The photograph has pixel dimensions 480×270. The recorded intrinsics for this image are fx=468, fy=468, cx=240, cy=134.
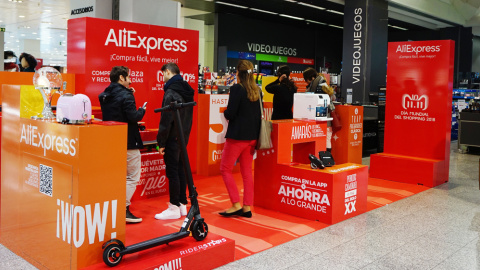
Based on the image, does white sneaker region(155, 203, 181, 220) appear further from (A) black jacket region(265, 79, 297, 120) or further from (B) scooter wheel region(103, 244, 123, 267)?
(A) black jacket region(265, 79, 297, 120)

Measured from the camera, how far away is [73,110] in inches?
118

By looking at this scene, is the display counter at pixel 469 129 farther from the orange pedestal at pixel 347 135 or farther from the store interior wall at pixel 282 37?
the store interior wall at pixel 282 37

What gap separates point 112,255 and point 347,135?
5.09 m

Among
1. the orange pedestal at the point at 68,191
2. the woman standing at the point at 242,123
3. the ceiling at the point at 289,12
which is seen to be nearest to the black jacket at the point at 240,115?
the woman standing at the point at 242,123

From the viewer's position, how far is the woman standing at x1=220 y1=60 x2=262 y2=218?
4.48 meters

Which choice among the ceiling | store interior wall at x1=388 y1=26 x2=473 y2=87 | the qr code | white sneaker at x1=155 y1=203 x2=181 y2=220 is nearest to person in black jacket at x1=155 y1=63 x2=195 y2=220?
white sneaker at x1=155 y1=203 x2=181 y2=220

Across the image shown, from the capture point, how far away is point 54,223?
3113 mm

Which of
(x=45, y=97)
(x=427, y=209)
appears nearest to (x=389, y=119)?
(x=427, y=209)

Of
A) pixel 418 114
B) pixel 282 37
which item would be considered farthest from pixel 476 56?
pixel 418 114

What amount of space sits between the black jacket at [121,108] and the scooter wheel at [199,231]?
1.21 meters

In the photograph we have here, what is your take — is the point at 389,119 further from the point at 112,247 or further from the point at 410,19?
the point at 410,19

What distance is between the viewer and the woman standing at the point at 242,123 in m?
4.48

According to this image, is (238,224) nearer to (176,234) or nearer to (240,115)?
(240,115)

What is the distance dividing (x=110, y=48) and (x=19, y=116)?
2.29 metres
